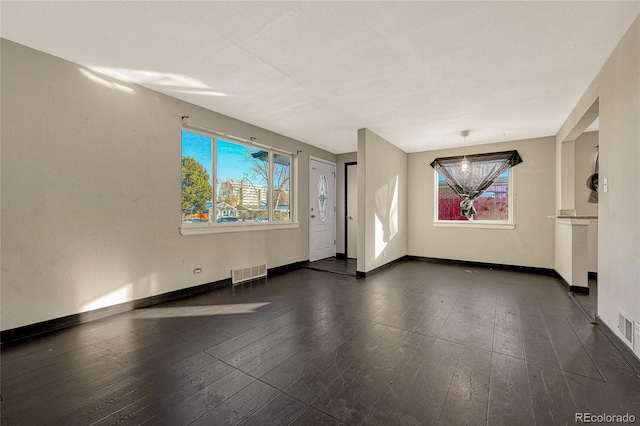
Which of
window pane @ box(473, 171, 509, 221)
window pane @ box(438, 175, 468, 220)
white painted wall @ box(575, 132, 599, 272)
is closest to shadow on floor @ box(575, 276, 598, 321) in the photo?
white painted wall @ box(575, 132, 599, 272)

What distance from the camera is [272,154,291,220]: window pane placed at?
5.16 meters

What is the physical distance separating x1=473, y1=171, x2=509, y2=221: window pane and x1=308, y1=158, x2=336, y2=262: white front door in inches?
122

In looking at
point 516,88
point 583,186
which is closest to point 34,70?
point 516,88

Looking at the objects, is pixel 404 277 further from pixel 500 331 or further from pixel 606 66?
pixel 606 66

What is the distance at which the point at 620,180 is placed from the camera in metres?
2.23

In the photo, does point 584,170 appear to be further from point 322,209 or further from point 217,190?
point 217,190

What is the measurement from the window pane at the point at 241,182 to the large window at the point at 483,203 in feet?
12.7

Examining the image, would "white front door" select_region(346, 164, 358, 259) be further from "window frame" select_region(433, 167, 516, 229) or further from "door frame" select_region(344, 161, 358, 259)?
"window frame" select_region(433, 167, 516, 229)

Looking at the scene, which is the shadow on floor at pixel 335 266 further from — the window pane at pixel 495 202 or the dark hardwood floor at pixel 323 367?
the window pane at pixel 495 202

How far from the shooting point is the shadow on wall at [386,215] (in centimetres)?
516

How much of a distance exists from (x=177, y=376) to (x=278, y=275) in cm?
298

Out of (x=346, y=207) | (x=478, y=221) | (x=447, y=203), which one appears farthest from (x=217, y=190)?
(x=478, y=221)

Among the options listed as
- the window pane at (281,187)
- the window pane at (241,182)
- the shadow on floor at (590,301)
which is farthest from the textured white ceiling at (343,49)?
the shadow on floor at (590,301)

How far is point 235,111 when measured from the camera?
396 centimetres
